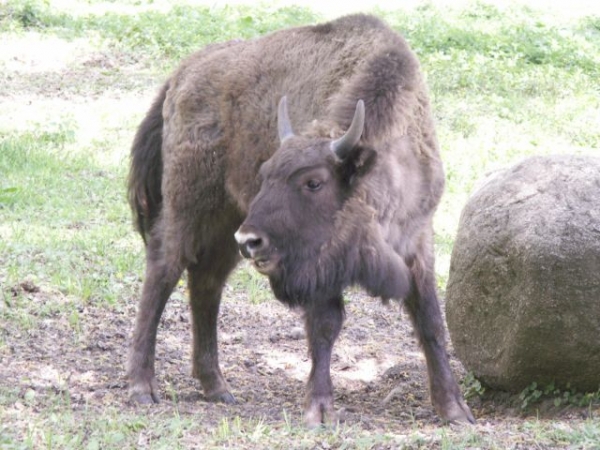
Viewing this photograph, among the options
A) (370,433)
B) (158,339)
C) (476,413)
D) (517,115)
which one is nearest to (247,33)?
(517,115)

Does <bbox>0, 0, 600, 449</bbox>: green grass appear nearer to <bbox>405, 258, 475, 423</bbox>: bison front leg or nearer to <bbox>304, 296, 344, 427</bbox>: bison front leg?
<bbox>304, 296, 344, 427</bbox>: bison front leg

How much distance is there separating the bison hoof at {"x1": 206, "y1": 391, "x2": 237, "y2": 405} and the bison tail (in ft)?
3.96

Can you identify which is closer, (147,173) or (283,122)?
(283,122)

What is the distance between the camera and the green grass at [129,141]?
490cm

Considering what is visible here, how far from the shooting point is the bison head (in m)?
5.41

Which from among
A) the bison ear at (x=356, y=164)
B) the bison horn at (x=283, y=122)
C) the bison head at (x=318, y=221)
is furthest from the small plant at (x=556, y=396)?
the bison horn at (x=283, y=122)

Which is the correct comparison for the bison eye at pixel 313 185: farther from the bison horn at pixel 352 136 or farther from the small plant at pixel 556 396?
the small plant at pixel 556 396

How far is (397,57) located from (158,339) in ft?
8.46

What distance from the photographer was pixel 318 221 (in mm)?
5531

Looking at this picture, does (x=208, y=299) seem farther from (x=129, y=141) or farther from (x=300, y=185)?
(x=129, y=141)

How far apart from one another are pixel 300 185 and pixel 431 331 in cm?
122

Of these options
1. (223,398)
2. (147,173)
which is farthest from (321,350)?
(147,173)

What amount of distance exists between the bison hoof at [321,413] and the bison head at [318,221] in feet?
1.75

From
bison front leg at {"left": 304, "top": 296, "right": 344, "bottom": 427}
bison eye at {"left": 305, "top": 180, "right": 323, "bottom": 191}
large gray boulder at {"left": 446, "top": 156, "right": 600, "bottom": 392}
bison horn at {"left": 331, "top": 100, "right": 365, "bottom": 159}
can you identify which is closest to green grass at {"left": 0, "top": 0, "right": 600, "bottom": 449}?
bison front leg at {"left": 304, "top": 296, "right": 344, "bottom": 427}
